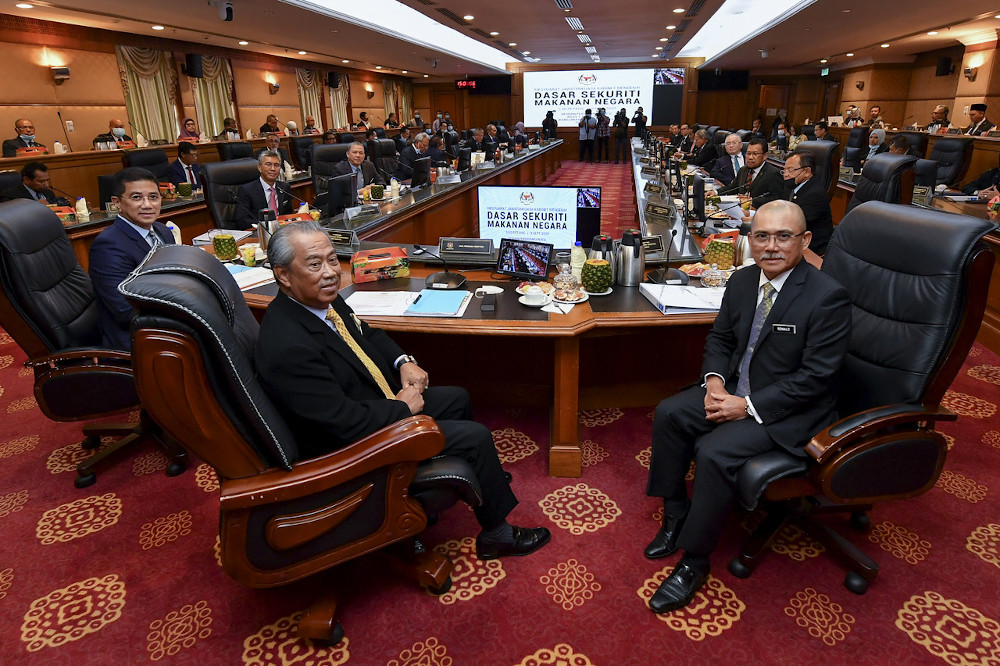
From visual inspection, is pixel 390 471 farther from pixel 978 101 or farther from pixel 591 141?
pixel 591 141

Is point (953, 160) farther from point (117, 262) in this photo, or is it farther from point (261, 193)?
point (117, 262)

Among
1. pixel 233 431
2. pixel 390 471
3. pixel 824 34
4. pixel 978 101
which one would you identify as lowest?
pixel 390 471

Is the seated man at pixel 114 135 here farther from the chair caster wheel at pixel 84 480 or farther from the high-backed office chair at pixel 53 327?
the chair caster wheel at pixel 84 480

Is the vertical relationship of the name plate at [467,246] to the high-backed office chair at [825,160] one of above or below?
below

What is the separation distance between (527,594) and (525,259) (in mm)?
1327

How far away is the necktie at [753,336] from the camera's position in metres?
1.78

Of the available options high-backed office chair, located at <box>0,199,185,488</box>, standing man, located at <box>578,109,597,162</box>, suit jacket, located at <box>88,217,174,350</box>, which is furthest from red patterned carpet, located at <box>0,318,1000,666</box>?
standing man, located at <box>578,109,597,162</box>

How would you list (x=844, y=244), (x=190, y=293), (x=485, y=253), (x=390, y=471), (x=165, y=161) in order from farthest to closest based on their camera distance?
(x=165, y=161)
(x=485, y=253)
(x=844, y=244)
(x=390, y=471)
(x=190, y=293)

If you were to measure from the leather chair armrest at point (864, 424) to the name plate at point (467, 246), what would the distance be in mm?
1651

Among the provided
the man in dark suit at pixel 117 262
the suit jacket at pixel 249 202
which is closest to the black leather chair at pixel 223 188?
the suit jacket at pixel 249 202

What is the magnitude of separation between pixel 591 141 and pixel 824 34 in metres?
6.57

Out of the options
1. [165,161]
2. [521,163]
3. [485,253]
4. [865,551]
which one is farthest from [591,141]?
[865,551]

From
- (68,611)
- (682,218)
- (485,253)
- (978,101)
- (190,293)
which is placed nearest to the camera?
(190,293)

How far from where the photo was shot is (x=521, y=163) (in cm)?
896
